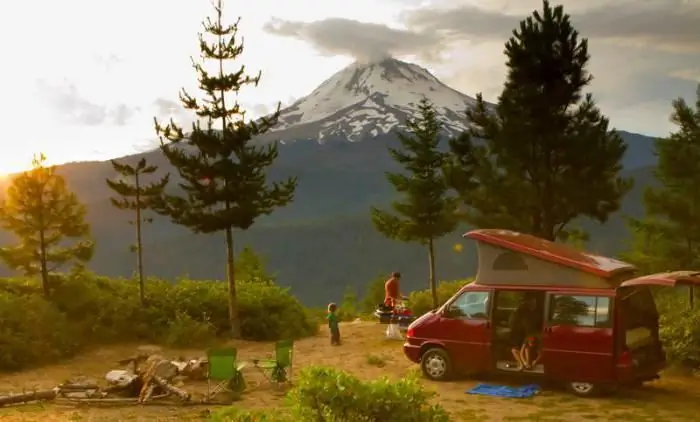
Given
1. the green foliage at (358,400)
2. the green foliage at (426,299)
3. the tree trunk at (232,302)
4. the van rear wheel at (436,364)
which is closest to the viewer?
the green foliage at (358,400)

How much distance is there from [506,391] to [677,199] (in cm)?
1506

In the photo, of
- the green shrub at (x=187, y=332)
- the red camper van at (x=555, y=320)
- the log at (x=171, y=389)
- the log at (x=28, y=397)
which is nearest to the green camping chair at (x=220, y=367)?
the log at (x=171, y=389)

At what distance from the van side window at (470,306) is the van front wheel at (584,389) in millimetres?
1960

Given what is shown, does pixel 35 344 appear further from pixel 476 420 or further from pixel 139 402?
pixel 476 420

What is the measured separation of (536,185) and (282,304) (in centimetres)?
929

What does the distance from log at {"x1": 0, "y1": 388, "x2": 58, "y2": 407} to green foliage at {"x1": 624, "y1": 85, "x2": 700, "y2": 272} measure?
19.0m

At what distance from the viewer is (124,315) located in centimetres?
2003

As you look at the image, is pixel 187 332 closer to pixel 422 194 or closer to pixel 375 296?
pixel 422 194

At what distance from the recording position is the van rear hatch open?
1135 cm

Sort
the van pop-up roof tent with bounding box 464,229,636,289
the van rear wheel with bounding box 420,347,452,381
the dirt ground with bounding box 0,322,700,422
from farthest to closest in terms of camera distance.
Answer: the van rear wheel with bounding box 420,347,452,381 < the van pop-up roof tent with bounding box 464,229,636,289 < the dirt ground with bounding box 0,322,700,422

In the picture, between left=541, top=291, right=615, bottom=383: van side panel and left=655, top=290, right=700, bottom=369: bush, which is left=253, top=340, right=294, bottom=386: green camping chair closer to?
left=541, top=291, right=615, bottom=383: van side panel

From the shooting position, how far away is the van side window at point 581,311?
463 inches

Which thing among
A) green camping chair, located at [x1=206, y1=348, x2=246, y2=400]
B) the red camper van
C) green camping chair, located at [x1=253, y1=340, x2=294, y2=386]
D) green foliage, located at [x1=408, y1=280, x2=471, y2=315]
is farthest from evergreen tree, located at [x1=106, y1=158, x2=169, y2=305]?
the red camper van

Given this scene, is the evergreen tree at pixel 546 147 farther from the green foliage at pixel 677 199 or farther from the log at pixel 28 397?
the log at pixel 28 397
